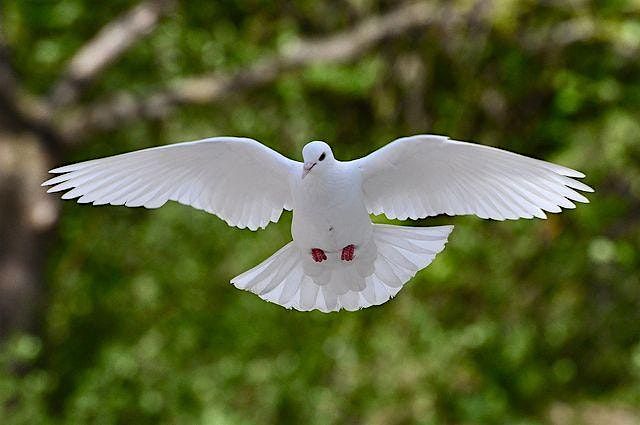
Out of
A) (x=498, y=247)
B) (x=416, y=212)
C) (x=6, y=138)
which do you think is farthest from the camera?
(x=498, y=247)

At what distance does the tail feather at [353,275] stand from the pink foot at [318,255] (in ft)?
0.17

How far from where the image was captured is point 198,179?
6.91 feet

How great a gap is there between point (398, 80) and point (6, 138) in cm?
223

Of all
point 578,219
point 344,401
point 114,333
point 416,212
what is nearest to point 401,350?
point 344,401

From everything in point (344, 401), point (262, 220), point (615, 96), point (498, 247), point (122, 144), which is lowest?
point (344, 401)

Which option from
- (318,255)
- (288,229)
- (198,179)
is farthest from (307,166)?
(288,229)

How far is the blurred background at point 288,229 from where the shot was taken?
4.69 m

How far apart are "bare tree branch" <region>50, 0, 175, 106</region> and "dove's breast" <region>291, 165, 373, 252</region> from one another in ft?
9.96

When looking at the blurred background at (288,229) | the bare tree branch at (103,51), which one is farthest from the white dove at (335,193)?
the bare tree branch at (103,51)

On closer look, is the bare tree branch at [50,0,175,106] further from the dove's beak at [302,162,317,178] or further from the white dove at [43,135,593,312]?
the dove's beak at [302,162,317,178]

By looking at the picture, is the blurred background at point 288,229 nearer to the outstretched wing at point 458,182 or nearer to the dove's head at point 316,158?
the outstretched wing at point 458,182

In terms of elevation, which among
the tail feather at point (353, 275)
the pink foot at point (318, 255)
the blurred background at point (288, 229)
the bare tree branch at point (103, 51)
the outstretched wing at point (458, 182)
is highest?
the outstretched wing at point (458, 182)

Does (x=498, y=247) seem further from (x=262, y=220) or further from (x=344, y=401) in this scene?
(x=262, y=220)

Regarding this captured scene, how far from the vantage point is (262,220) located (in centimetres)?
217
